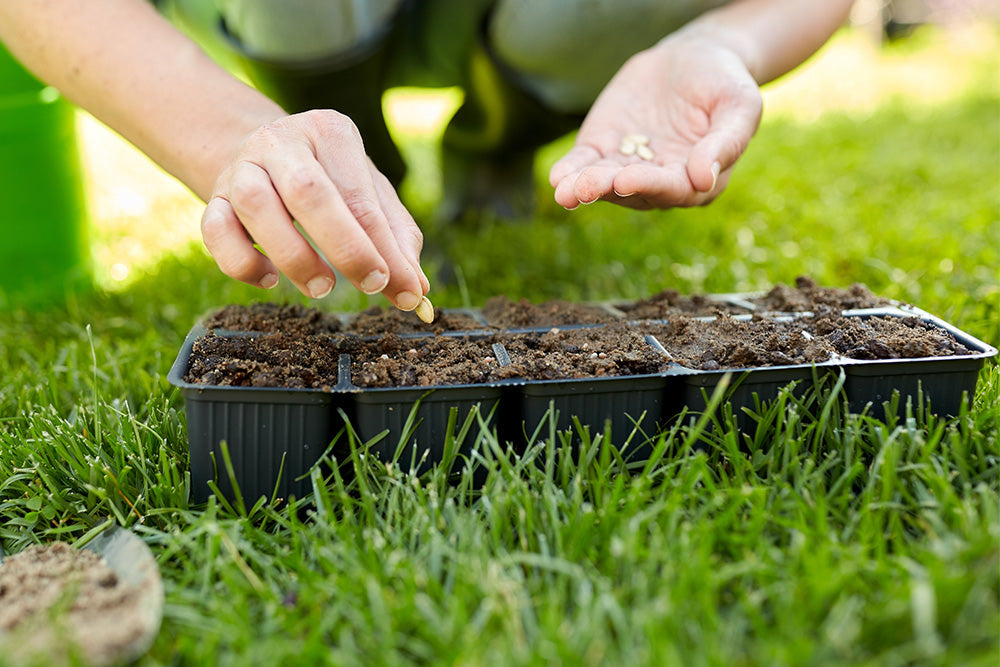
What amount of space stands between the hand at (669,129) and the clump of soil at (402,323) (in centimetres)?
26

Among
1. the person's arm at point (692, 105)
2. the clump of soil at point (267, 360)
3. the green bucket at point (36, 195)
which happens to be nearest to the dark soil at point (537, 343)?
the clump of soil at point (267, 360)

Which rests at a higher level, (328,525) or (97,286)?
(97,286)

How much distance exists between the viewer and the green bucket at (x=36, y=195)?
197 cm

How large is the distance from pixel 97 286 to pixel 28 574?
4.21 ft

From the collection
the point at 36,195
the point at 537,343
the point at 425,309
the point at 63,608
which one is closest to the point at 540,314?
the point at 537,343

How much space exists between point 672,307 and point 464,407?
0.53 meters

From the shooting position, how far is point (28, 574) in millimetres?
946

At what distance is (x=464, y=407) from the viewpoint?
3.66 ft

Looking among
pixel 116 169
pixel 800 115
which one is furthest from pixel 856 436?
pixel 800 115

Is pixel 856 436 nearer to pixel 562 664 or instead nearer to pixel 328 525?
pixel 562 664

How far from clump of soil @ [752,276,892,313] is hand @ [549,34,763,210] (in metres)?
0.21

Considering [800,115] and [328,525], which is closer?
[328,525]

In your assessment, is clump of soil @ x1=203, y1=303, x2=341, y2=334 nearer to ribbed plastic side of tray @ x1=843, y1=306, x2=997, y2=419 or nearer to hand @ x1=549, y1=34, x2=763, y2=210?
hand @ x1=549, y1=34, x2=763, y2=210

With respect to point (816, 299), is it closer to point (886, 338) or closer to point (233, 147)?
point (886, 338)
